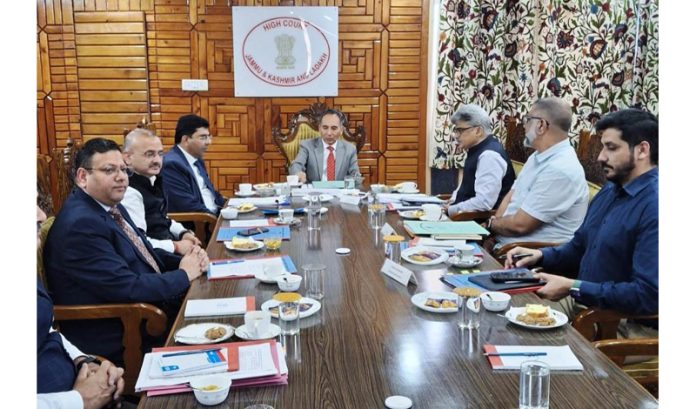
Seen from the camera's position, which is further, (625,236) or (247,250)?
(247,250)

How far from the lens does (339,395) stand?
1251mm

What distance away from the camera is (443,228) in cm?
272

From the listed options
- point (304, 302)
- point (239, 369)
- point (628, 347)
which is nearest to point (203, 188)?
point (304, 302)

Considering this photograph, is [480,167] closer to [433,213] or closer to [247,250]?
[433,213]

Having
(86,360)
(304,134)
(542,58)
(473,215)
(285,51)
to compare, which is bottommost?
(86,360)

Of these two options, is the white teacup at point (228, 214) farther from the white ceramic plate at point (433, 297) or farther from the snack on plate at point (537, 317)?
the snack on plate at point (537, 317)

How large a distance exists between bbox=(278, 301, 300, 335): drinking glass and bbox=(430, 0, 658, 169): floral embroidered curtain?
2.59m

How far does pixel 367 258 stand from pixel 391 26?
3624mm

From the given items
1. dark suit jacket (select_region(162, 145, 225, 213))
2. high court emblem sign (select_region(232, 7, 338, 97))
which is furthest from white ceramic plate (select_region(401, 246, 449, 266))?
high court emblem sign (select_region(232, 7, 338, 97))

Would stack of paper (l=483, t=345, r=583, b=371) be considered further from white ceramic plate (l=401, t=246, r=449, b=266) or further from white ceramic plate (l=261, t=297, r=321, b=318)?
white ceramic plate (l=401, t=246, r=449, b=266)

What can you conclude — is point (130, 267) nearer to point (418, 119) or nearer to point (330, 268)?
point (330, 268)

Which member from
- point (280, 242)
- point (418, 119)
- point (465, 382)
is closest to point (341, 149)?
point (418, 119)

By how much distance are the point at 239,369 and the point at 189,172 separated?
2.53 meters

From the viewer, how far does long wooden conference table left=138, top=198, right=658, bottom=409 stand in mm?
1232
